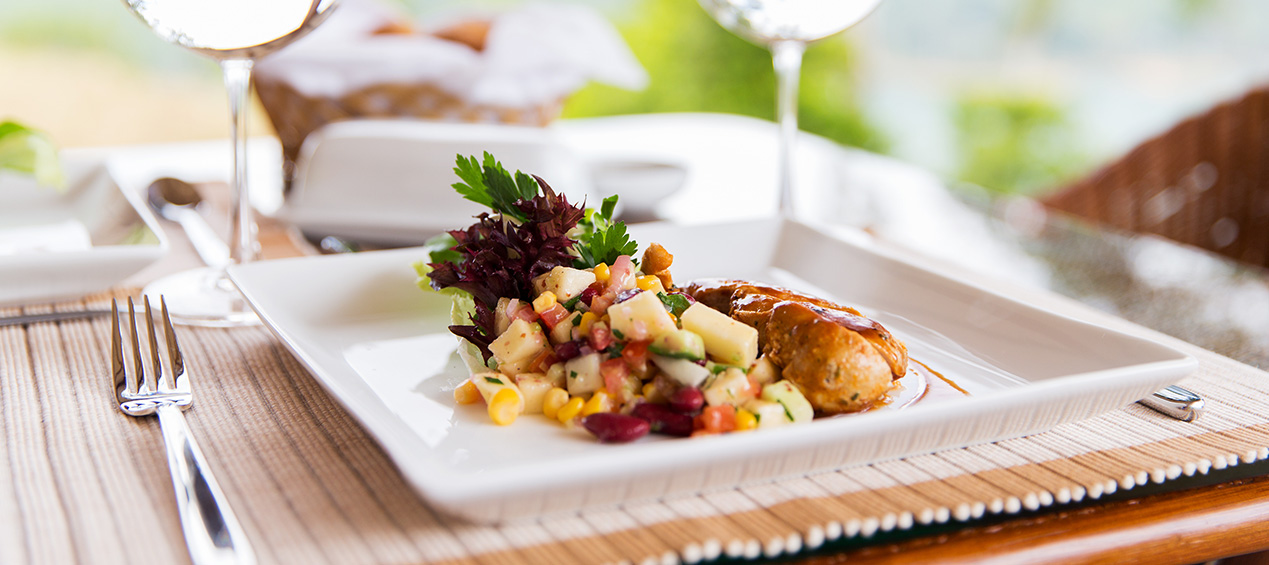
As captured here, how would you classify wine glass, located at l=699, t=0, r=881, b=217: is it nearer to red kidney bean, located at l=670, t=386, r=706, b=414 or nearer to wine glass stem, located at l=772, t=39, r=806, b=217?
wine glass stem, located at l=772, t=39, r=806, b=217

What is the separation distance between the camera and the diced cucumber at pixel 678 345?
1.00 meters

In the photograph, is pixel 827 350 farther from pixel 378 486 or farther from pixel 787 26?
pixel 787 26

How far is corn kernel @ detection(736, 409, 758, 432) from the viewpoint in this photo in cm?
93

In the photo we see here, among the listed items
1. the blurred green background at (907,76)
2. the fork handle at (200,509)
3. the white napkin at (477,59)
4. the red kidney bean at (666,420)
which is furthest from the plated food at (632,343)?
the blurred green background at (907,76)

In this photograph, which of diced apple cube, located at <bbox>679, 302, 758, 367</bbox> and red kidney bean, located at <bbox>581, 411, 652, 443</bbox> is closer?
red kidney bean, located at <bbox>581, 411, 652, 443</bbox>

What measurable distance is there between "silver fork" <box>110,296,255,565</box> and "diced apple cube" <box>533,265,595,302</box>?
1.39 feet

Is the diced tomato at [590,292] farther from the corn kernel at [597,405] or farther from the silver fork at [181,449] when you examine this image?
the silver fork at [181,449]

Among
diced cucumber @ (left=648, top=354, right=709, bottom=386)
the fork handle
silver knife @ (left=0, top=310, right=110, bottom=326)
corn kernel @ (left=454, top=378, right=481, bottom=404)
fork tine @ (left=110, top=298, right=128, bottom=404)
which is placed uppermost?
diced cucumber @ (left=648, top=354, right=709, bottom=386)

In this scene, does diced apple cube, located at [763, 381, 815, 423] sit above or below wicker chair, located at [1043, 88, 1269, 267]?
below

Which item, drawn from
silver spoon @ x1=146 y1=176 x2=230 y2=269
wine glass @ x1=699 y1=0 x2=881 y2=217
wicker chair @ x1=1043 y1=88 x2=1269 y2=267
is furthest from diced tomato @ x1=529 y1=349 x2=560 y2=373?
wicker chair @ x1=1043 y1=88 x2=1269 y2=267

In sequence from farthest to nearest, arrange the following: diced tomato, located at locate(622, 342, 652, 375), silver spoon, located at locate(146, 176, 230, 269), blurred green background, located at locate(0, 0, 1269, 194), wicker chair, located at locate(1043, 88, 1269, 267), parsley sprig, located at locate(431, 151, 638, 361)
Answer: blurred green background, located at locate(0, 0, 1269, 194) → wicker chair, located at locate(1043, 88, 1269, 267) → silver spoon, located at locate(146, 176, 230, 269) → parsley sprig, located at locate(431, 151, 638, 361) → diced tomato, located at locate(622, 342, 652, 375)

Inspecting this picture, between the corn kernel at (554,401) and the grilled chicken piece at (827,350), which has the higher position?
the grilled chicken piece at (827,350)

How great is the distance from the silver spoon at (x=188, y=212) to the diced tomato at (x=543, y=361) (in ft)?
3.13

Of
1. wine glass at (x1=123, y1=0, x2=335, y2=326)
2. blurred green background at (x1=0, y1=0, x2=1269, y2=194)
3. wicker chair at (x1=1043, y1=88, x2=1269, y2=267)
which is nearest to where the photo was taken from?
wine glass at (x1=123, y1=0, x2=335, y2=326)
